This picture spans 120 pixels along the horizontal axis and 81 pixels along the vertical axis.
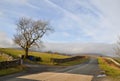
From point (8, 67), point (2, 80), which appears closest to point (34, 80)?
point (2, 80)

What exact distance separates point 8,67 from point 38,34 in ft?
133

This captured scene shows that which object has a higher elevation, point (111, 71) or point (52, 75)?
point (52, 75)

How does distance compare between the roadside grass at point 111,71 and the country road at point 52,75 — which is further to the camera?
the roadside grass at point 111,71

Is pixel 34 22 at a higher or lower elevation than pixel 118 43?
higher

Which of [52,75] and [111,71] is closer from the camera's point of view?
[52,75]

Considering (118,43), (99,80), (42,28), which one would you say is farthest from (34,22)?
(99,80)

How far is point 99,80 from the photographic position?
2736 cm

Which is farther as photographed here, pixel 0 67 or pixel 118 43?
pixel 118 43

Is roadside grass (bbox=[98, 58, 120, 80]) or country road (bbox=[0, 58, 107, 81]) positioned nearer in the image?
country road (bbox=[0, 58, 107, 81])

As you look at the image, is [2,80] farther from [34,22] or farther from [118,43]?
[34,22]

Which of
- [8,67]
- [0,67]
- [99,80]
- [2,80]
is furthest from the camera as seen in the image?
[8,67]

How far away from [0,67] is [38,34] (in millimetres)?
44273

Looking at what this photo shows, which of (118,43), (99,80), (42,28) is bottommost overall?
(99,80)

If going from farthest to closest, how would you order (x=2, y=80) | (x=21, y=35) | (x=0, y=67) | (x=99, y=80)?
1. (x=21, y=35)
2. (x=0, y=67)
3. (x=99, y=80)
4. (x=2, y=80)
